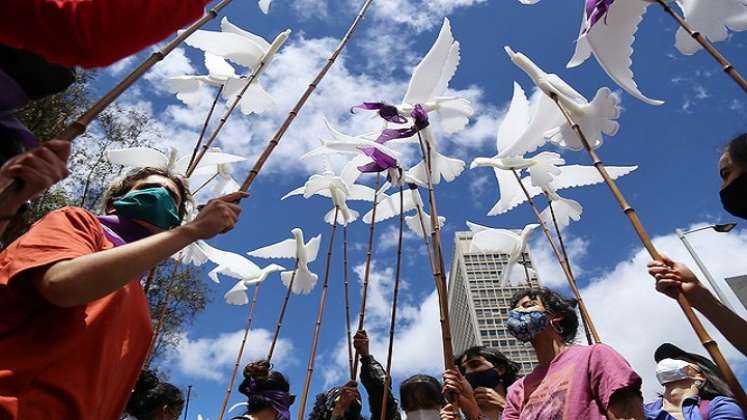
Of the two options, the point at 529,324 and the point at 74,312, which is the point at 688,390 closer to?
the point at 529,324

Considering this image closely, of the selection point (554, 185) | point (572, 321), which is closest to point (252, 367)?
point (572, 321)

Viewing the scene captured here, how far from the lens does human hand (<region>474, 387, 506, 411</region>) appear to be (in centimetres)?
189

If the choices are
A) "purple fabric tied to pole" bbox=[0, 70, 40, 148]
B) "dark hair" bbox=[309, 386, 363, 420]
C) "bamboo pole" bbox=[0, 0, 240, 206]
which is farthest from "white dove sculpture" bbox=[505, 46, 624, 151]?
"dark hair" bbox=[309, 386, 363, 420]

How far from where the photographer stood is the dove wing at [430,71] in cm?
185


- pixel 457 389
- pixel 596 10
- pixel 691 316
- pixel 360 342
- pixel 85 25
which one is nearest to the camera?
pixel 85 25

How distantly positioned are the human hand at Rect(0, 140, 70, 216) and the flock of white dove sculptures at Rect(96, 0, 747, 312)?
92 centimetres

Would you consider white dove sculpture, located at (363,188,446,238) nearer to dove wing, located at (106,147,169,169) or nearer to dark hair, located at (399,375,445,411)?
dark hair, located at (399,375,445,411)

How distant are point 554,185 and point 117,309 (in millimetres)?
1721

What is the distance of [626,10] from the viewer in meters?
1.25

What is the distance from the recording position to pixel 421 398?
75.1 inches

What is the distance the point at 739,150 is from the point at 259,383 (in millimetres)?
1849

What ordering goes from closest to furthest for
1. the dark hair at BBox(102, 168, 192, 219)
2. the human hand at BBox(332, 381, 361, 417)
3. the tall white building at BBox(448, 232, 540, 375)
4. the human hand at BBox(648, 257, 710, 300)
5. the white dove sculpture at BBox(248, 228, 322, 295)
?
the human hand at BBox(648, 257, 710, 300) → the dark hair at BBox(102, 168, 192, 219) → the human hand at BBox(332, 381, 361, 417) → the white dove sculpture at BBox(248, 228, 322, 295) → the tall white building at BBox(448, 232, 540, 375)

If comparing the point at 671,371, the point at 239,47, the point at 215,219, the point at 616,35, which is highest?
the point at 239,47

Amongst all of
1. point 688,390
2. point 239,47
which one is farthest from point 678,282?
point 239,47
